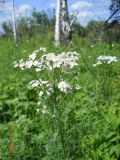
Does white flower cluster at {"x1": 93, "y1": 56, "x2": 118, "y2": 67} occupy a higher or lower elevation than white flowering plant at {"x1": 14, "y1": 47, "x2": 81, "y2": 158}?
higher

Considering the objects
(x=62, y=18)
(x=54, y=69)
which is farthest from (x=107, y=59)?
(x=62, y=18)

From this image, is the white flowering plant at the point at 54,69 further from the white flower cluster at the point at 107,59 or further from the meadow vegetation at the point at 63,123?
the white flower cluster at the point at 107,59

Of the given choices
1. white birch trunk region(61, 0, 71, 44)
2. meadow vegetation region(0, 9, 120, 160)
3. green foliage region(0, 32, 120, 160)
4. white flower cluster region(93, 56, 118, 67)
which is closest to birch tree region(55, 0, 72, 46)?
white birch trunk region(61, 0, 71, 44)

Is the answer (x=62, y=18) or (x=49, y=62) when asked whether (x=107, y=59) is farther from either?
(x=62, y=18)

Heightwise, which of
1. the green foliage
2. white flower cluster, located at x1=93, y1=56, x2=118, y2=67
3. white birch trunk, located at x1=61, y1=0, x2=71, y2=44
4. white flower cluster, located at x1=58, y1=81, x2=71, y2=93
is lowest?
the green foliage

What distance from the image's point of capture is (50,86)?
355 centimetres

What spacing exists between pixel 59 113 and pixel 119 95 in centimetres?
165

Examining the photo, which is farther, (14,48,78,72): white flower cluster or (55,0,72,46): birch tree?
(55,0,72,46): birch tree

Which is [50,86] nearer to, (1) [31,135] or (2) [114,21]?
(1) [31,135]

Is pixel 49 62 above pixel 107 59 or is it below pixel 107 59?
below

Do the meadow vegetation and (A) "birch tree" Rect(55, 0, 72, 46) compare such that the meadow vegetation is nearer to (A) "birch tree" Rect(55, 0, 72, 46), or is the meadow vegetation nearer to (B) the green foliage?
(B) the green foliage

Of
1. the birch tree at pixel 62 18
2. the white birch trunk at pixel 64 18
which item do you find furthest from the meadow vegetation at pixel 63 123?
the birch tree at pixel 62 18

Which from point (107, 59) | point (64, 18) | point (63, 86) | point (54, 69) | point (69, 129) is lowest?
point (69, 129)

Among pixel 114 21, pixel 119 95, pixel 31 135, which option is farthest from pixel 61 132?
pixel 114 21
